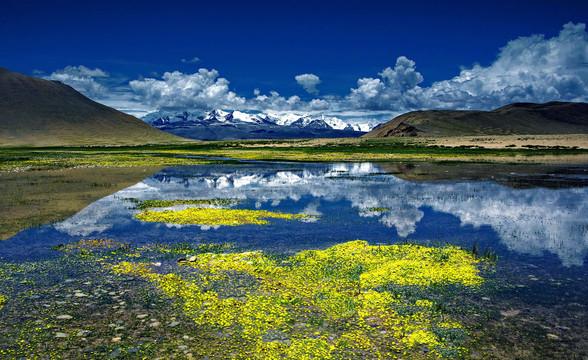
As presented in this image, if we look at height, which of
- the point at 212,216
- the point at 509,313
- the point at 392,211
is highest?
the point at 212,216

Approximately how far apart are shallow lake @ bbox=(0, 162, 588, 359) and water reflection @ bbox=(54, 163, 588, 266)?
2.7 inches

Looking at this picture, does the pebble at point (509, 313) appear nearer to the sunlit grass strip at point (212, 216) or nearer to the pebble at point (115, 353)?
the pebble at point (115, 353)

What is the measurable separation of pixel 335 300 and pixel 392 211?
51.9 ft

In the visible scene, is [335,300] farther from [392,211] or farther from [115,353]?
[392,211]

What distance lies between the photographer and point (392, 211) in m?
26.6

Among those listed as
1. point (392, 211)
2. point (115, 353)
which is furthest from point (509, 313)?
point (392, 211)

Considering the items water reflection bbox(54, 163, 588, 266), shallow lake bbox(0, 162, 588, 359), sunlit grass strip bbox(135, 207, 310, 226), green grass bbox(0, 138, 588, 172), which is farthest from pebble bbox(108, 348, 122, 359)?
green grass bbox(0, 138, 588, 172)

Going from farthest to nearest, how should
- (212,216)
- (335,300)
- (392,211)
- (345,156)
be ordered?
(345,156)
(392,211)
(212,216)
(335,300)

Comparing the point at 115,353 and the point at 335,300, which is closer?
the point at 115,353

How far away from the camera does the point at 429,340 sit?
9.55 m

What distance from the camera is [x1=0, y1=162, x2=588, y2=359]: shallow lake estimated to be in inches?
439

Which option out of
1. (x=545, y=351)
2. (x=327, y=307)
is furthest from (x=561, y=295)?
(x=327, y=307)

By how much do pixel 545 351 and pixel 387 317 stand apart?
3.68 m

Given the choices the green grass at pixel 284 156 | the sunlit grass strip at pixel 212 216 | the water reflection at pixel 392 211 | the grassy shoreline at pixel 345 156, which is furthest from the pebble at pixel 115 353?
the green grass at pixel 284 156
